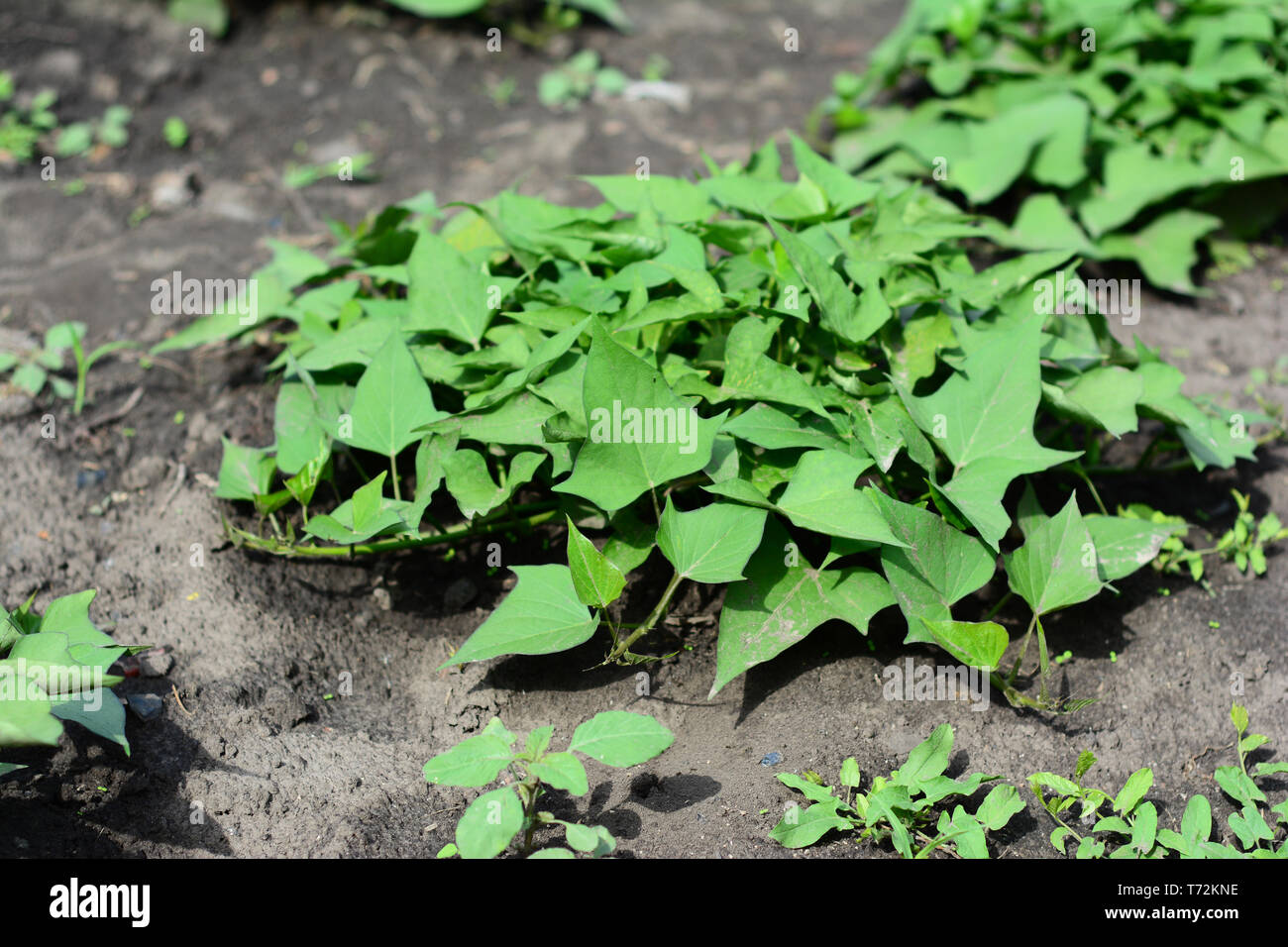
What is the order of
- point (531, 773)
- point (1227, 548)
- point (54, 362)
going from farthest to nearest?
1. point (54, 362)
2. point (1227, 548)
3. point (531, 773)

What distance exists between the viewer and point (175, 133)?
449cm

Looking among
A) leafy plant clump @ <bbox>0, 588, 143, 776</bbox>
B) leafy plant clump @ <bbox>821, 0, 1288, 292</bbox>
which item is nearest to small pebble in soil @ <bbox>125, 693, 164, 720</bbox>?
leafy plant clump @ <bbox>0, 588, 143, 776</bbox>

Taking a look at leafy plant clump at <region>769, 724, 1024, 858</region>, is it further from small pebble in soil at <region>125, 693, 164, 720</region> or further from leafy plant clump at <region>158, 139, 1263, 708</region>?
small pebble in soil at <region>125, 693, 164, 720</region>

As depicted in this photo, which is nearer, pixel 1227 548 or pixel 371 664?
pixel 371 664

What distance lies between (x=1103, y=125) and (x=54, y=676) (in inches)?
152

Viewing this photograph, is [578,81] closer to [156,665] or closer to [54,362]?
[54,362]

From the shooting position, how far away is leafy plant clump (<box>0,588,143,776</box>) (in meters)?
1.69

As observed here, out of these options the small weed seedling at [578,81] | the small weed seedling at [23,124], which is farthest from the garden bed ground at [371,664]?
the small weed seedling at [578,81]

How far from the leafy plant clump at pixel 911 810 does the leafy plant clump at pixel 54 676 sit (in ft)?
4.10

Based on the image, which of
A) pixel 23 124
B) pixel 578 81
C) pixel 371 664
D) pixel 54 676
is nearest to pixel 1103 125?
pixel 578 81

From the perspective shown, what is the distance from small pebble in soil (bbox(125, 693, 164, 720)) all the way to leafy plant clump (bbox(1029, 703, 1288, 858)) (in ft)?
5.94

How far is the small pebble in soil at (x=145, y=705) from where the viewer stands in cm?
215

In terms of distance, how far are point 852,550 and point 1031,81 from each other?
2732mm

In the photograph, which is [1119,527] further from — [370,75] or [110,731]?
[370,75]
